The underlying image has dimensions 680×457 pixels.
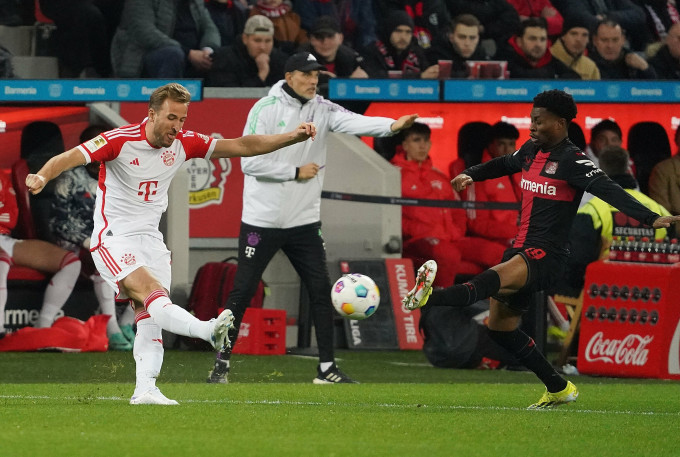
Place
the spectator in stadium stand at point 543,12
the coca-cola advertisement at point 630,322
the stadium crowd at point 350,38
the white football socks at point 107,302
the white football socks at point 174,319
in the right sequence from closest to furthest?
1. the white football socks at point 174,319
2. the coca-cola advertisement at point 630,322
3. the white football socks at point 107,302
4. the stadium crowd at point 350,38
5. the spectator in stadium stand at point 543,12

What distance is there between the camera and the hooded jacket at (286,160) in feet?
37.4

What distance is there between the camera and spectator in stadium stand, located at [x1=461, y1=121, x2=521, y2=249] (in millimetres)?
16375

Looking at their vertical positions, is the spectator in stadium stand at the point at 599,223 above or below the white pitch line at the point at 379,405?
above

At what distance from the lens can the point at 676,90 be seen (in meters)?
16.1

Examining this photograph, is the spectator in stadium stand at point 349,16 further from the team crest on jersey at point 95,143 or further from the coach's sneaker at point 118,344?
the team crest on jersey at point 95,143

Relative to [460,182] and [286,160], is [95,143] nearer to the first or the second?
[460,182]

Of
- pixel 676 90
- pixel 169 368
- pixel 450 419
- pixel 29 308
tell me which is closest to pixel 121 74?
pixel 29 308

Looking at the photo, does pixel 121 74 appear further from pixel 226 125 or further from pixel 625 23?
pixel 625 23

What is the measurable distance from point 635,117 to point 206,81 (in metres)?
5.38

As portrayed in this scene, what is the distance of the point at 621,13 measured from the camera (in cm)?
→ 2070

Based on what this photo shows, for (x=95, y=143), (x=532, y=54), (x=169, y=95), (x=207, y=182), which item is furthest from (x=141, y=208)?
(x=532, y=54)

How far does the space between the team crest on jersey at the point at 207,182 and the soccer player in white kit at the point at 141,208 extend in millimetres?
6746

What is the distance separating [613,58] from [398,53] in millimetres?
2979

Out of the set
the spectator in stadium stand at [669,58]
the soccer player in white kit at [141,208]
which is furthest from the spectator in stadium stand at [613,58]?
the soccer player in white kit at [141,208]
